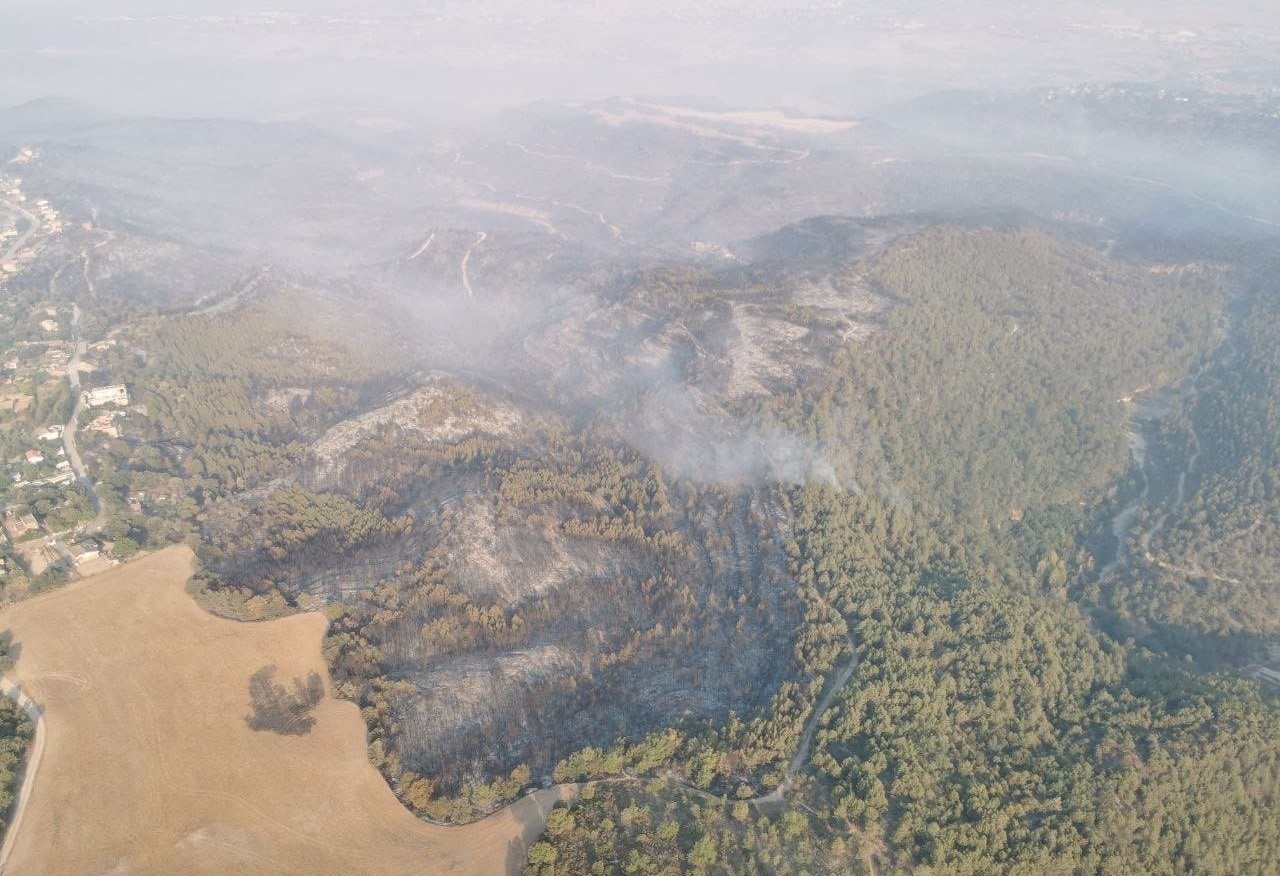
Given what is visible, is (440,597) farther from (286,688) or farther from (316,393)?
(316,393)

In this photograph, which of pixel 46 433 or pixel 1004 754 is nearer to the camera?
pixel 1004 754

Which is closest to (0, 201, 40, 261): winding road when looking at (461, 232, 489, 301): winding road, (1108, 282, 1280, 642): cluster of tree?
(461, 232, 489, 301): winding road

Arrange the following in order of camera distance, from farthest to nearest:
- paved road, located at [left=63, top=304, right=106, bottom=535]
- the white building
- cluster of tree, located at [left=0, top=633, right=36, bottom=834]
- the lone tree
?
the white building < paved road, located at [left=63, top=304, right=106, bottom=535] < the lone tree < cluster of tree, located at [left=0, top=633, right=36, bottom=834]

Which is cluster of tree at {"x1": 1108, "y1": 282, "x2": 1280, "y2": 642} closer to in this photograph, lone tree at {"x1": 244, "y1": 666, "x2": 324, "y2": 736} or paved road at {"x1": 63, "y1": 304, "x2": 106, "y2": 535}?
lone tree at {"x1": 244, "y1": 666, "x2": 324, "y2": 736}

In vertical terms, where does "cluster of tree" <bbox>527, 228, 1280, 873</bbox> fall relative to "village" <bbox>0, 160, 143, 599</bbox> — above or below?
below

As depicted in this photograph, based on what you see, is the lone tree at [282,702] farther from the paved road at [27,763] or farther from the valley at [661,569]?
the paved road at [27,763]

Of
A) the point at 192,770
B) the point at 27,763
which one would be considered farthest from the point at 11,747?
the point at 192,770

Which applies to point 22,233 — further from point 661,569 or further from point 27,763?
point 661,569

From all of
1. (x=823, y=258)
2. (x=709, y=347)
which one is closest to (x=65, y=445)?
(x=709, y=347)

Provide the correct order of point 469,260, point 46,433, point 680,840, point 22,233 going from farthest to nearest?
point 469,260
point 22,233
point 46,433
point 680,840
